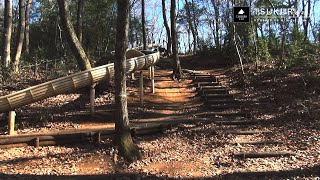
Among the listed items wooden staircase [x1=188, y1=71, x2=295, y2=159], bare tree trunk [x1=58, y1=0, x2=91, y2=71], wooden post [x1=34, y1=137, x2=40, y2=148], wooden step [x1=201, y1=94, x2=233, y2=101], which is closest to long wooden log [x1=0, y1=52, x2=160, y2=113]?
wooden post [x1=34, y1=137, x2=40, y2=148]

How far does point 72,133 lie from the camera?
10211 millimetres

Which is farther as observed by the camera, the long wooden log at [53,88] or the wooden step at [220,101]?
the wooden step at [220,101]

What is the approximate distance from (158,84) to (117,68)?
10.5m

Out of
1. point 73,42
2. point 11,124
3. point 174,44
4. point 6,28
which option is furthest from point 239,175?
point 6,28

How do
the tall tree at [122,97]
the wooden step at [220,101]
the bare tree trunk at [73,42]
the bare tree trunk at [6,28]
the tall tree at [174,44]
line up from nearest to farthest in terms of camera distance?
the tall tree at [122,97], the bare tree trunk at [73,42], the wooden step at [220,101], the bare tree trunk at [6,28], the tall tree at [174,44]

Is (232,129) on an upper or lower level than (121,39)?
lower

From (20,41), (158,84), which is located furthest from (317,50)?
(20,41)

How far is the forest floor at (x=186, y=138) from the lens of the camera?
316 inches

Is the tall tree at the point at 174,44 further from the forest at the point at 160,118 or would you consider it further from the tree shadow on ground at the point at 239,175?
the tree shadow on ground at the point at 239,175

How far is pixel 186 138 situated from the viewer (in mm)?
10383

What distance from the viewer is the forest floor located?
26.3ft

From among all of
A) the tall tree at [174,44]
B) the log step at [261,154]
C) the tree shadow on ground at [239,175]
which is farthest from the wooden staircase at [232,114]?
the tree shadow on ground at [239,175]

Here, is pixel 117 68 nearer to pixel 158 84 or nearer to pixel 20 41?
pixel 158 84

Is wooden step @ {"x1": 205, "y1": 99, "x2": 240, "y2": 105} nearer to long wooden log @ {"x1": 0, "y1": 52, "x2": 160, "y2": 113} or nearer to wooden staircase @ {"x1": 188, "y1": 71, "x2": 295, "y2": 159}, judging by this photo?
wooden staircase @ {"x1": 188, "y1": 71, "x2": 295, "y2": 159}
